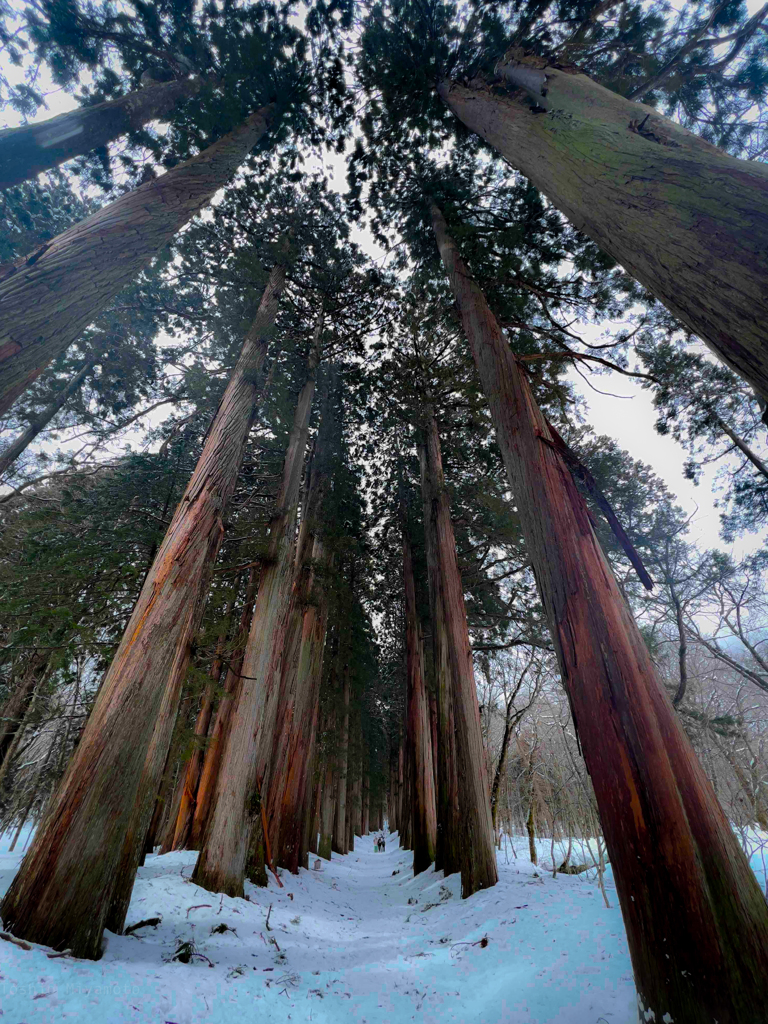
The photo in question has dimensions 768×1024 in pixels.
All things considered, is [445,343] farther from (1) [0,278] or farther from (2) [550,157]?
(1) [0,278]

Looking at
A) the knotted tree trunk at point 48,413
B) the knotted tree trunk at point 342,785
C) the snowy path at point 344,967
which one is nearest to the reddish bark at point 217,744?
the snowy path at point 344,967

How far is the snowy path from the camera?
1897mm

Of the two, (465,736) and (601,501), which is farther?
(465,736)

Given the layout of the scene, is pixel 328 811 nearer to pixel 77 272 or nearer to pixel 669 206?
pixel 77 272

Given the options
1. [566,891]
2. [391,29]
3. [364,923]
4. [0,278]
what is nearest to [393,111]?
[391,29]

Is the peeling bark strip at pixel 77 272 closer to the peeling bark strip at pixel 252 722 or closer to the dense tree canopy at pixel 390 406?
the dense tree canopy at pixel 390 406

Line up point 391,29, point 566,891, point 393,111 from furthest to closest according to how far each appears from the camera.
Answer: point 393,111, point 391,29, point 566,891

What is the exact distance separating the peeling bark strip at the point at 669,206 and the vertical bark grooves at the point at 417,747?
9195 millimetres

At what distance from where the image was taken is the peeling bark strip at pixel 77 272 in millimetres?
2328

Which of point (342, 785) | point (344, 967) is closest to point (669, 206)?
point (344, 967)

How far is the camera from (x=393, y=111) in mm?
6574

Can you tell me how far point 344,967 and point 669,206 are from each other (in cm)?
556

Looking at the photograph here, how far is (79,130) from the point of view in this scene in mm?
4035

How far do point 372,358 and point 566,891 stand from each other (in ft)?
29.5
